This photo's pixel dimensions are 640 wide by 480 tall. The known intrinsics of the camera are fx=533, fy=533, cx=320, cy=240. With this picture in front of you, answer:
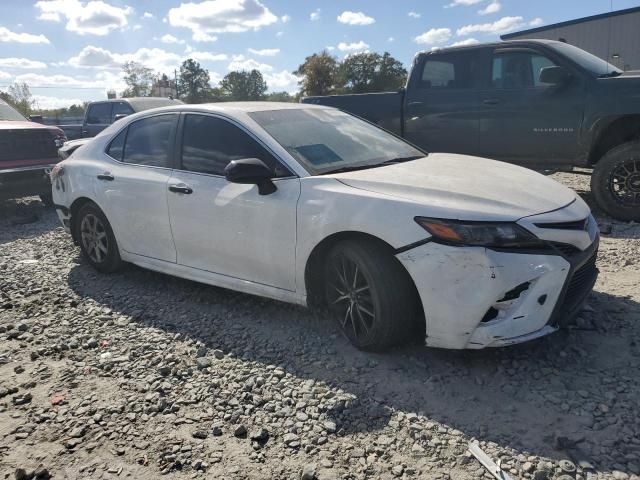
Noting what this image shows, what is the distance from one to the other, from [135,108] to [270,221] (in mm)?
10031

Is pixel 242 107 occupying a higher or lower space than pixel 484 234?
higher

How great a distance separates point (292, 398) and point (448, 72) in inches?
222

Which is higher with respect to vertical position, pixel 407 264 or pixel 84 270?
pixel 407 264

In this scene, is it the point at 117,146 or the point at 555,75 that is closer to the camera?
the point at 117,146

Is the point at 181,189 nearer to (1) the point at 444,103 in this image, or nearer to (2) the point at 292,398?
(2) the point at 292,398

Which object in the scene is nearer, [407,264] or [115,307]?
[407,264]

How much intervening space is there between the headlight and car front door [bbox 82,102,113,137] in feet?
40.4

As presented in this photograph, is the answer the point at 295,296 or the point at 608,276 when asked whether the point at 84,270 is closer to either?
the point at 295,296

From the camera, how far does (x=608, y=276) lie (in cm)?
441

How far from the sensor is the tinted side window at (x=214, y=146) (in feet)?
12.5

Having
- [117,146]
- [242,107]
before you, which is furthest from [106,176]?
[242,107]

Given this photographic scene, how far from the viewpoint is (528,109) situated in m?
6.64

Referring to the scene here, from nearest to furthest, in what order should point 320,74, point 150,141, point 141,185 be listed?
1. point 141,185
2. point 150,141
3. point 320,74

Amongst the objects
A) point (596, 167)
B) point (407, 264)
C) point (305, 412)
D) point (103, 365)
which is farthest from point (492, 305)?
point (596, 167)
